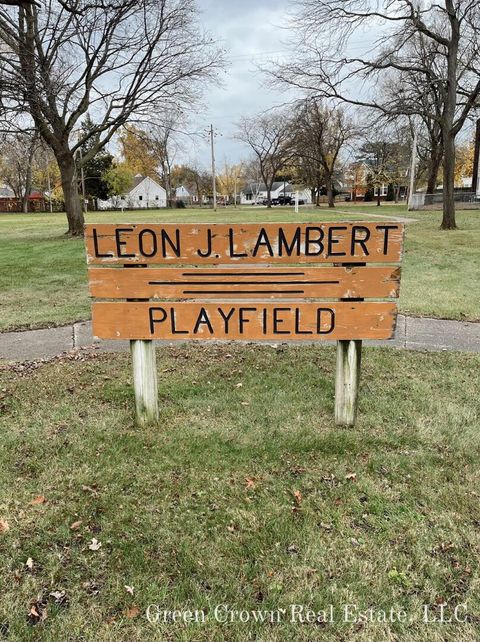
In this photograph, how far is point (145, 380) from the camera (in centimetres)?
356

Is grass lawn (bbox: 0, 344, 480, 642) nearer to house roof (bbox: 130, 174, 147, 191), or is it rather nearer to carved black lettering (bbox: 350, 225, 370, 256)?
carved black lettering (bbox: 350, 225, 370, 256)

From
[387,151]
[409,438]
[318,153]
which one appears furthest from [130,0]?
[387,151]

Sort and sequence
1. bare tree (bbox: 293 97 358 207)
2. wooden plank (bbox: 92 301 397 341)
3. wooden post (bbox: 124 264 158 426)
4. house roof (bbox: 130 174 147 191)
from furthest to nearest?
house roof (bbox: 130 174 147 191) → bare tree (bbox: 293 97 358 207) → wooden post (bbox: 124 264 158 426) → wooden plank (bbox: 92 301 397 341)

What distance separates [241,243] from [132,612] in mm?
2183

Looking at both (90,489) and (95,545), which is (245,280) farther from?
(95,545)

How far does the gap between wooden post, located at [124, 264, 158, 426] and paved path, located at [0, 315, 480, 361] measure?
6.07 feet

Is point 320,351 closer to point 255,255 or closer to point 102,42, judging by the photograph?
point 255,255

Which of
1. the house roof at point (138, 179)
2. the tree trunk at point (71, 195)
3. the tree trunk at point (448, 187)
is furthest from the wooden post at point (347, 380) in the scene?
the house roof at point (138, 179)

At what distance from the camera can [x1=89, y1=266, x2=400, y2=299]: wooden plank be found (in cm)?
330

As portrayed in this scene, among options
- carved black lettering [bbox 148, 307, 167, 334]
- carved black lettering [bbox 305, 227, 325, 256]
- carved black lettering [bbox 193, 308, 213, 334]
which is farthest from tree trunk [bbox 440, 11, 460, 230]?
carved black lettering [bbox 148, 307, 167, 334]

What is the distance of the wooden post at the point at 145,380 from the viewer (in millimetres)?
3535

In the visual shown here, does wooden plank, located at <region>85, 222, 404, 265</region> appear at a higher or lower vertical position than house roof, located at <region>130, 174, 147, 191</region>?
lower

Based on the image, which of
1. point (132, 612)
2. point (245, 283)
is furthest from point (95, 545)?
point (245, 283)

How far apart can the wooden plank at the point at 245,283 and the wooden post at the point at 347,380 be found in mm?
387
